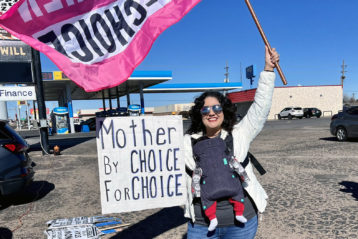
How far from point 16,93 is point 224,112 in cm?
1059

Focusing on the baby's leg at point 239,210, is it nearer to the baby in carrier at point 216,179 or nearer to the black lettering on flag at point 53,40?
the baby in carrier at point 216,179

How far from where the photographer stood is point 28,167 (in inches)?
195

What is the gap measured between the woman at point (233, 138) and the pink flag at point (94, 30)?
0.75 metres

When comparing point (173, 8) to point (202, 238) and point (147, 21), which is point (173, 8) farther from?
point (202, 238)

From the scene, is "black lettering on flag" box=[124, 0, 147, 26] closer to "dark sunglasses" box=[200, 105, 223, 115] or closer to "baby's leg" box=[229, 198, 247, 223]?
"dark sunglasses" box=[200, 105, 223, 115]

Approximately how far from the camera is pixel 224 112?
2182 mm

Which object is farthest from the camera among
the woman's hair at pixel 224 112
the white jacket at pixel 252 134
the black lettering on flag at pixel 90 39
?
the black lettering on flag at pixel 90 39

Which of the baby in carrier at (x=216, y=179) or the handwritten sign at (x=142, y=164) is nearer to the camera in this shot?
Result: the baby in carrier at (x=216, y=179)

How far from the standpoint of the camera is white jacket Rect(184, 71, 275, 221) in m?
1.99

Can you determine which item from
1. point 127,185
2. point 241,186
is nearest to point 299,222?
point 241,186

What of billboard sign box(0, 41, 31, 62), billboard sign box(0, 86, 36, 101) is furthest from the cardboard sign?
billboard sign box(0, 41, 31, 62)

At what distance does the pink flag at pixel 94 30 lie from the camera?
7.15 feet

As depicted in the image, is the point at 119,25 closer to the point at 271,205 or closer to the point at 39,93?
the point at 271,205

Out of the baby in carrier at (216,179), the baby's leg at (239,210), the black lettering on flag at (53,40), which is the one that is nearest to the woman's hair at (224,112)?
the baby in carrier at (216,179)
